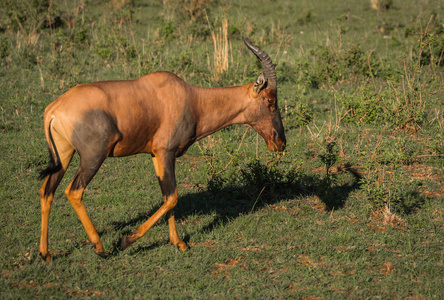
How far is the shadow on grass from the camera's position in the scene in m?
7.27

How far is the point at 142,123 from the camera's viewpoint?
5.59 metres

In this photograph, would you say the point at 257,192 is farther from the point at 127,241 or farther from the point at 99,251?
the point at 99,251

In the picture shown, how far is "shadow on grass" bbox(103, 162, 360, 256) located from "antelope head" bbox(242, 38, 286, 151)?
3.45 ft

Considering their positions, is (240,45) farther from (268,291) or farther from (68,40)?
(268,291)

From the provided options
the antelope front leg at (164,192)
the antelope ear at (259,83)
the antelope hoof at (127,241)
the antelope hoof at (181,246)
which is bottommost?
the antelope hoof at (181,246)

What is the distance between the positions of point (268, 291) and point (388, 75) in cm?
863

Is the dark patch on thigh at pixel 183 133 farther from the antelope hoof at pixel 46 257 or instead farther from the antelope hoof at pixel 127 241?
the antelope hoof at pixel 46 257

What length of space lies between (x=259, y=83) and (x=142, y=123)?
152cm

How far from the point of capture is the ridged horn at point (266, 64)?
19.8ft

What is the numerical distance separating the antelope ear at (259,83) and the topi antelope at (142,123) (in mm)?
12

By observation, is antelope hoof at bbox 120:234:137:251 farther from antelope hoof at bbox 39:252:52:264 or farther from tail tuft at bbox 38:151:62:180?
tail tuft at bbox 38:151:62:180

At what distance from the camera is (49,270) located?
5.39m

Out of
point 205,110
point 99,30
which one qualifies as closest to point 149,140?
point 205,110

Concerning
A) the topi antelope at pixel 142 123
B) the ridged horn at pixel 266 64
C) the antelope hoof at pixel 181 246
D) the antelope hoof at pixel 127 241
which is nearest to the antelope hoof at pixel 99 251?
the topi antelope at pixel 142 123
